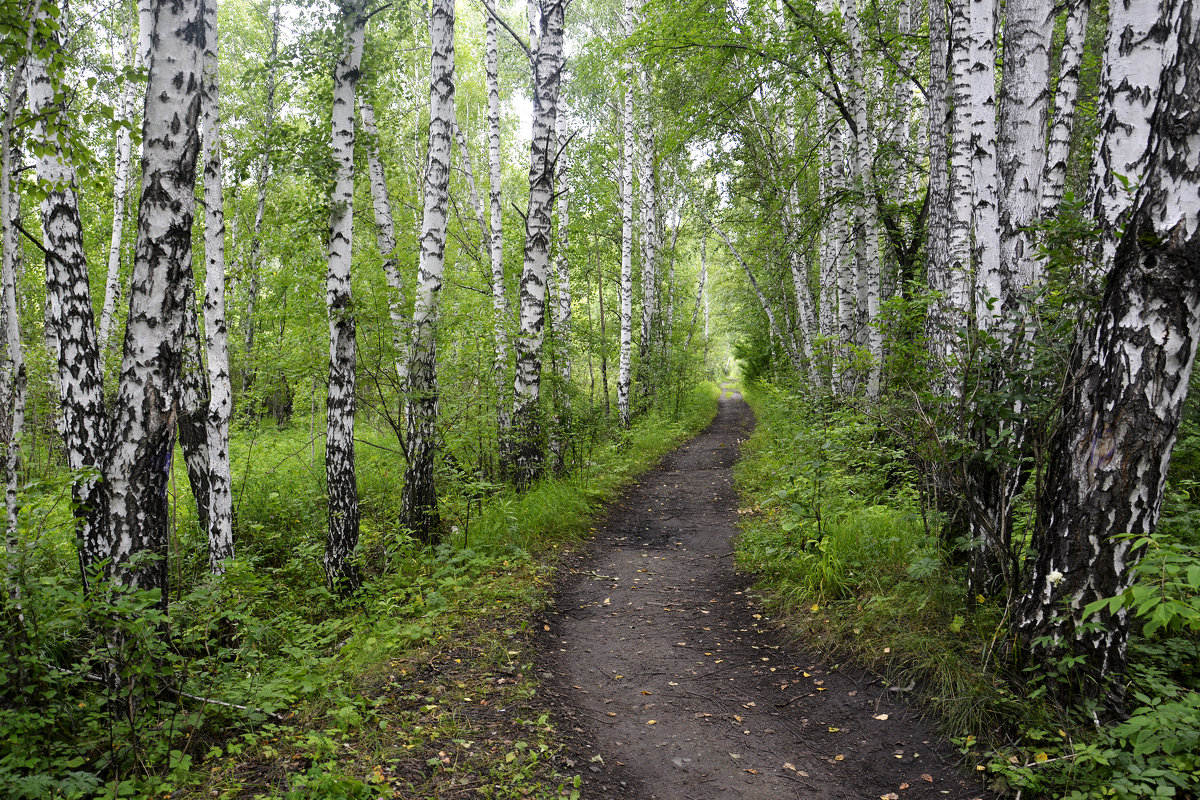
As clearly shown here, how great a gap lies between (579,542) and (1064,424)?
207 inches

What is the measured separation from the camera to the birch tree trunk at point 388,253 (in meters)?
6.12

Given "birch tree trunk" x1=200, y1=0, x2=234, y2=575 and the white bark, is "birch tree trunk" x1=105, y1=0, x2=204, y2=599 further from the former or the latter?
the white bark

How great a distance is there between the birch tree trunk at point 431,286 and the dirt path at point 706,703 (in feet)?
6.40

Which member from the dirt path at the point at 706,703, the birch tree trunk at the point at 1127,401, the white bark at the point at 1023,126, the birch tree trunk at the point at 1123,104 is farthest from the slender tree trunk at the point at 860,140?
the birch tree trunk at the point at 1127,401

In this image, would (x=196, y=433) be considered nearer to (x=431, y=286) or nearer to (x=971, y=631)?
(x=431, y=286)

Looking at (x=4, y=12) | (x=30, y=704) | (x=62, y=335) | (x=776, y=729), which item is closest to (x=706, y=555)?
(x=776, y=729)

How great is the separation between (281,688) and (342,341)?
3222 mm

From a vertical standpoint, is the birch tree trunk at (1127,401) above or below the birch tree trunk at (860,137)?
below

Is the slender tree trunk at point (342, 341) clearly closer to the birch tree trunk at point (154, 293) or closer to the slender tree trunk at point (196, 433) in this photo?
the slender tree trunk at point (196, 433)

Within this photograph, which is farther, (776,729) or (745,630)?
(745,630)

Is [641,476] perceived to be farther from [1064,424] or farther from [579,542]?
[1064,424]

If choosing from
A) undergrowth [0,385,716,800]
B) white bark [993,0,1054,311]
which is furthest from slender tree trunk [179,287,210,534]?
white bark [993,0,1054,311]

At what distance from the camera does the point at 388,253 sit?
813 centimetres

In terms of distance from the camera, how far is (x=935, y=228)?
20.1 ft
